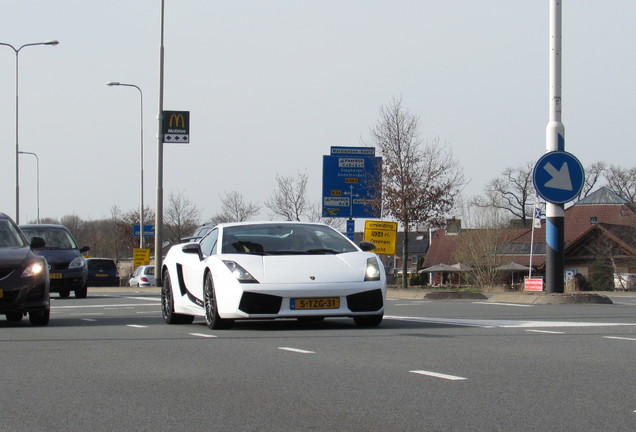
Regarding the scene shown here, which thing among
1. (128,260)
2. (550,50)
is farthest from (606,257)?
(128,260)

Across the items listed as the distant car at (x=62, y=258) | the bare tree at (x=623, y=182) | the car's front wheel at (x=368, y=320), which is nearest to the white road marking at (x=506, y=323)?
the car's front wheel at (x=368, y=320)

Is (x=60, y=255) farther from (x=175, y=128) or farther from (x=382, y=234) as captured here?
(x=175, y=128)

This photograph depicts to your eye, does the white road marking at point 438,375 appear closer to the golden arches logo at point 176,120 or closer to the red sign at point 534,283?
the red sign at point 534,283

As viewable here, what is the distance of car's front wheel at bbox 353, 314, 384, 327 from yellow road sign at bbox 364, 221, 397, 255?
16.4m

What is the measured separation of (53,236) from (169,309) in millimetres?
12444

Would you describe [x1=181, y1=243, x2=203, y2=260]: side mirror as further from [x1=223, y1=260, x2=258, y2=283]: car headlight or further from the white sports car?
[x1=223, y1=260, x2=258, y2=283]: car headlight

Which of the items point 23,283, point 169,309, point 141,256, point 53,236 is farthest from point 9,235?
point 141,256

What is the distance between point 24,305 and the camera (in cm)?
1314

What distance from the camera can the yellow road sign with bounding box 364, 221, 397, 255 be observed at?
28516mm

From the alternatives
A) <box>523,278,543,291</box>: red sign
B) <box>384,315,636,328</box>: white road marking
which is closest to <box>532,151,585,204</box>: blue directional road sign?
<box>384,315,636,328</box>: white road marking

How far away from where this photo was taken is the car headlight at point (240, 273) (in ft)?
37.9

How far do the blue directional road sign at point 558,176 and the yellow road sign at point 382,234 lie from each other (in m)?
11.3

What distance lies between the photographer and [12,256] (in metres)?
13.3

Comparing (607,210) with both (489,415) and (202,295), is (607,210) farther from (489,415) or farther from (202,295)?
(489,415)
